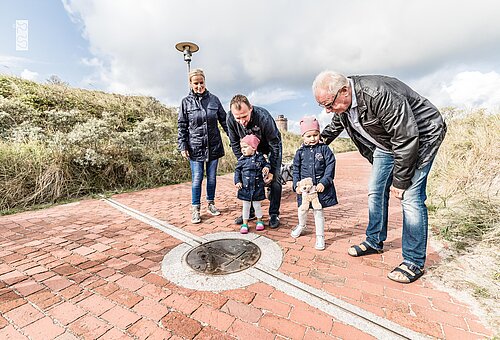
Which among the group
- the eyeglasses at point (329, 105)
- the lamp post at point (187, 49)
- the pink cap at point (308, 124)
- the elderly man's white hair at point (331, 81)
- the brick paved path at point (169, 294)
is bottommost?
the brick paved path at point (169, 294)

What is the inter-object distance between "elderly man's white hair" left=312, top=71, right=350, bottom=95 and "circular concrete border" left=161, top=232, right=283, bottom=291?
1.56m

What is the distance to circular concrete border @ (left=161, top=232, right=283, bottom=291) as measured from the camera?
1.97 metres

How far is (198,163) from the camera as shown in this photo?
357cm

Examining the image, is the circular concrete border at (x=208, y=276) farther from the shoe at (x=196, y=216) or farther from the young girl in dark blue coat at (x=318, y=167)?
the shoe at (x=196, y=216)

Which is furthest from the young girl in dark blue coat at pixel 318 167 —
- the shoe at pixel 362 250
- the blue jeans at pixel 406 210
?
the blue jeans at pixel 406 210

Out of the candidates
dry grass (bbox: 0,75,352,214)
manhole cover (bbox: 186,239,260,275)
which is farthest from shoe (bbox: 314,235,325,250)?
dry grass (bbox: 0,75,352,214)

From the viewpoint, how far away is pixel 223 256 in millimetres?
2463

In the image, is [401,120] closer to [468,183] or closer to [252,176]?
[252,176]

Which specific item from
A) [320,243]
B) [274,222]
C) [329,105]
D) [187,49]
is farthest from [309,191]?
[187,49]

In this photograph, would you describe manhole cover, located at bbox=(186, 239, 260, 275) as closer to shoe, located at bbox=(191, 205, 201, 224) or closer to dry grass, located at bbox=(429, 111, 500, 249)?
shoe, located at bbox=(191, 205, 201, 224)

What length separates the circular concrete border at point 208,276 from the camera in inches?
77.5

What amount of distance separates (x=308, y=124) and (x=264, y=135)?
651 mm

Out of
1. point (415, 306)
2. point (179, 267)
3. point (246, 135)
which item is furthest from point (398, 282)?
point (246, 135)

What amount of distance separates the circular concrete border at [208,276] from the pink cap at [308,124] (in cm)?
127
